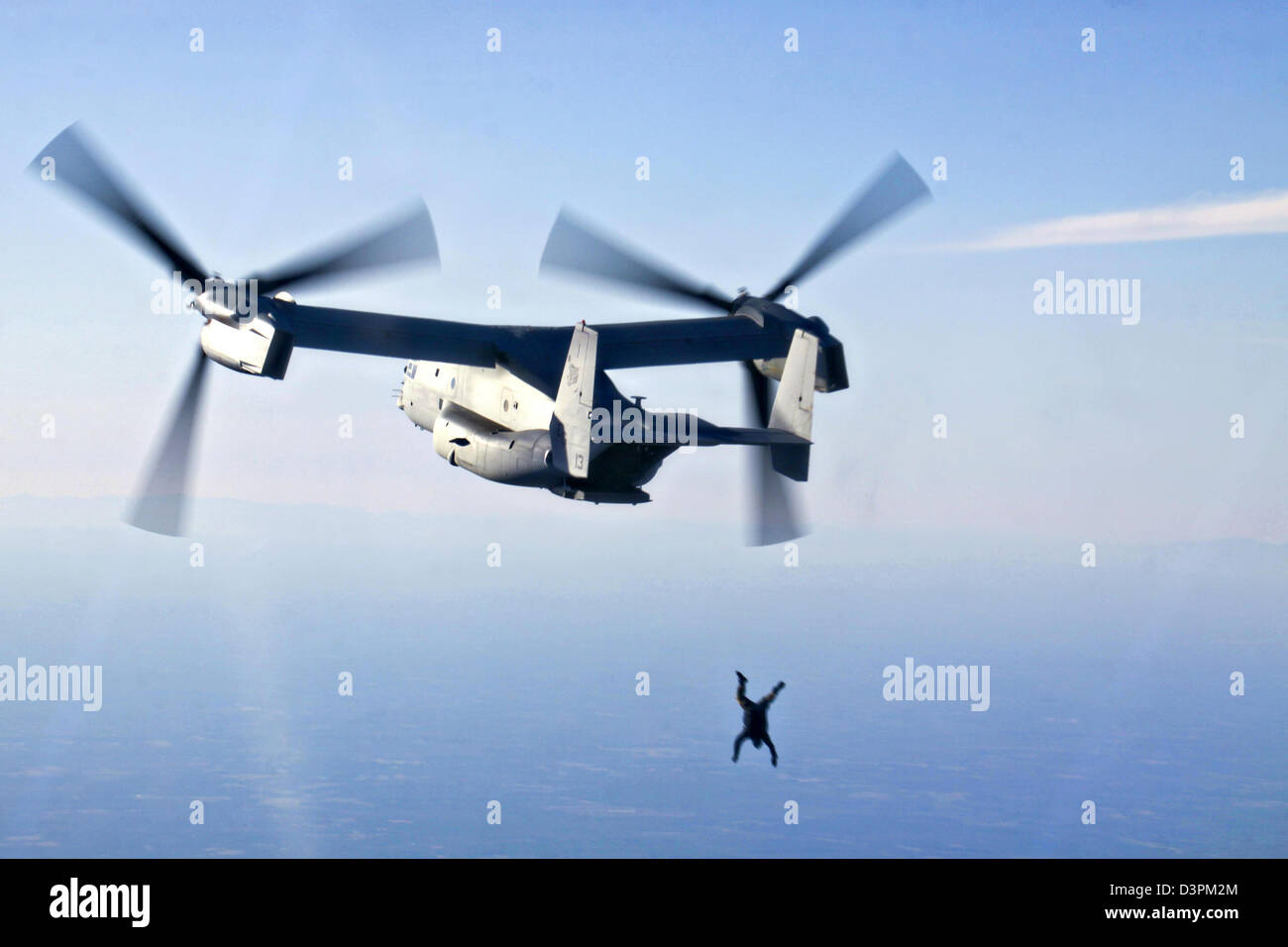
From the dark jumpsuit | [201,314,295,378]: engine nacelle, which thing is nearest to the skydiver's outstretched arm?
the dark jumpsuit

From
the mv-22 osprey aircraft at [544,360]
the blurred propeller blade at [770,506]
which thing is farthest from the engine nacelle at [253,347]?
the blurred propeller blade at [770,506]

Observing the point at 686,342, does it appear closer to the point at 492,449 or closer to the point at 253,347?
the point at 492,449

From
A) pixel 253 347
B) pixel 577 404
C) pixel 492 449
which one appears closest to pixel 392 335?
pixel 253 347

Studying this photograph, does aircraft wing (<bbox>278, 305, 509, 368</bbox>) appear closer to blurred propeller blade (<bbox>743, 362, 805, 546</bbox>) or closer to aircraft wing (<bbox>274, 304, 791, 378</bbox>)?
aircraft wing (<bbox>274, 304, 791, 378</bbox>)
